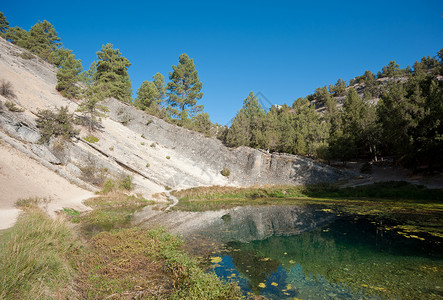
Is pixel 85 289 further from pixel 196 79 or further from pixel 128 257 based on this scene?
pixel 196 79

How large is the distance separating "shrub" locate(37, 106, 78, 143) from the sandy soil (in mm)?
4973

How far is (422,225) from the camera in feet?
44.1

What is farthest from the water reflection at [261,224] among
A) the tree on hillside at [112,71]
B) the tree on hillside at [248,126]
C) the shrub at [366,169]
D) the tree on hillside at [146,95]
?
the tree on hillside at [112,71]

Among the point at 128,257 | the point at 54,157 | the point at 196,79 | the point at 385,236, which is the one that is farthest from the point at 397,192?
the point at 196,79

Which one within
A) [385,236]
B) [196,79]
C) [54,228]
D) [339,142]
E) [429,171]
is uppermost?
[196,79]

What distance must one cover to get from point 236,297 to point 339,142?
1783 inches

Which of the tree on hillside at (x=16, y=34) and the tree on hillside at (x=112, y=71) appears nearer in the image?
the tree on hillside at (x=112, y=71)

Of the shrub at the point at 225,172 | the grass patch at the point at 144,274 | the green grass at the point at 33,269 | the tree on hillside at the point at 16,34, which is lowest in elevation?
the grass patch at the point at 144,274

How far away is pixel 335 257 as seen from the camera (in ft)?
31.9

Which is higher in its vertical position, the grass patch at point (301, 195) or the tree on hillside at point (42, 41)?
the tree on hillside at point (42, 41)

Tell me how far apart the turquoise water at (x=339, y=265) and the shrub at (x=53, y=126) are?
2861cm

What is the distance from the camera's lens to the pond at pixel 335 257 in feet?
22.6

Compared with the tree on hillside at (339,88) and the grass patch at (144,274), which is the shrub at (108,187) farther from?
the tree on hillside at (339,88)

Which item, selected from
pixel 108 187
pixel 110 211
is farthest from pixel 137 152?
pixel 110 211
